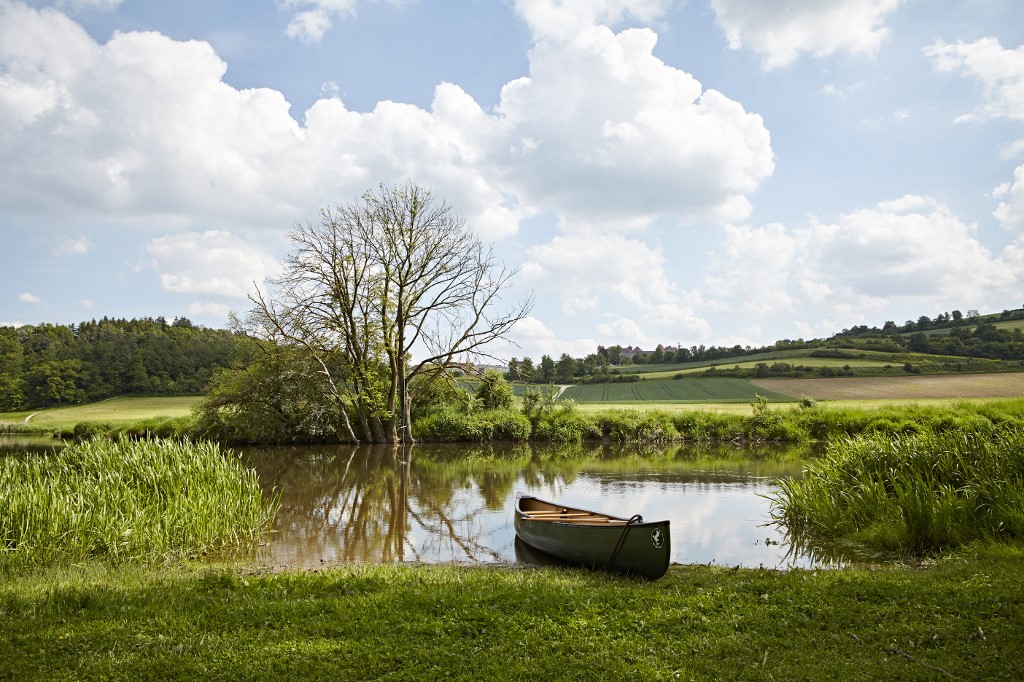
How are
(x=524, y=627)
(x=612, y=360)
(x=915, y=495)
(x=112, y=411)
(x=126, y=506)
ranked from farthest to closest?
(x=612, y=360) → (x=112, y=411) → (x=126, y=506) → (x=915, y=495) → (x=524, y=627)

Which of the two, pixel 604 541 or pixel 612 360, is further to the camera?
pixel 612 360

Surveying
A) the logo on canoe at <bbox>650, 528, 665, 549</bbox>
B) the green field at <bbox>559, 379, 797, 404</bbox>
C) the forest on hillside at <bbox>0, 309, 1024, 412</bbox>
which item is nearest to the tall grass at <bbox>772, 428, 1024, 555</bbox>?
the logo on canoe at <bbox>650, 528, 665, 549</bbox>

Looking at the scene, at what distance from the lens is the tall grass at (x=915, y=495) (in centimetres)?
905

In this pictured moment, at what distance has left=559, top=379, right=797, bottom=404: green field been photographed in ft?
156

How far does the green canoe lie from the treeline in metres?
48.2

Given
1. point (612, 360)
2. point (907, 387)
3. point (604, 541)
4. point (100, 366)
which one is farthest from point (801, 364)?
point (100, 366)

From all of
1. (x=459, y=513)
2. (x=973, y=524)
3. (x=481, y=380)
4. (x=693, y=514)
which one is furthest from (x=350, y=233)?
(x=973, y=524)

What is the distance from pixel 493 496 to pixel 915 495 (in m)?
10.2

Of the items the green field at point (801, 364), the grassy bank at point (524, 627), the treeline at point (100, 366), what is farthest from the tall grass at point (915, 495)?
the treeline at point (100, 366)

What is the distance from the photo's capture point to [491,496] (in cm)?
1698

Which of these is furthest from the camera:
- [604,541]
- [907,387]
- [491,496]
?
[907,387]

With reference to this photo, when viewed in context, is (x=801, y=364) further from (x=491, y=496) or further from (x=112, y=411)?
(x=112, y=411)

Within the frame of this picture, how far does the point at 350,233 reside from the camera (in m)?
30.0

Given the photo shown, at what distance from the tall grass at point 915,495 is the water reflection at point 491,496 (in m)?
0.91
